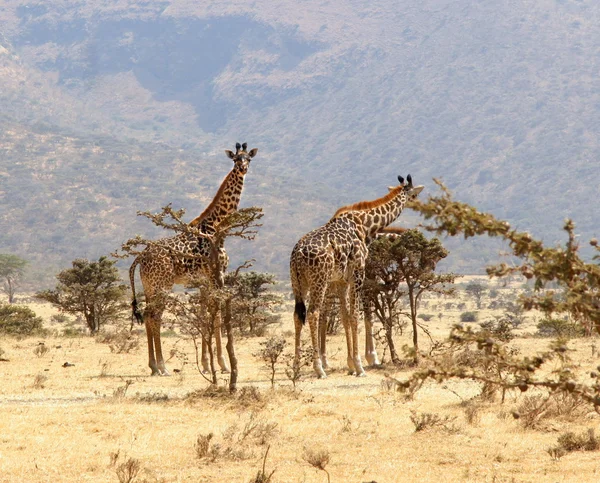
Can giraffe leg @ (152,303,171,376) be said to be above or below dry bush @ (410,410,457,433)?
above

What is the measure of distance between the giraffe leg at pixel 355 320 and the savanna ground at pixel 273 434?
454mm

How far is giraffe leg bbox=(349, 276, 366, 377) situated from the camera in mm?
18438

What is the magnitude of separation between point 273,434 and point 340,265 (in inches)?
262

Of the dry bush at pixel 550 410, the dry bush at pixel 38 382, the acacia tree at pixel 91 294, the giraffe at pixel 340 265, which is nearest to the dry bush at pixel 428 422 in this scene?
the dry bush at pixel 550 410

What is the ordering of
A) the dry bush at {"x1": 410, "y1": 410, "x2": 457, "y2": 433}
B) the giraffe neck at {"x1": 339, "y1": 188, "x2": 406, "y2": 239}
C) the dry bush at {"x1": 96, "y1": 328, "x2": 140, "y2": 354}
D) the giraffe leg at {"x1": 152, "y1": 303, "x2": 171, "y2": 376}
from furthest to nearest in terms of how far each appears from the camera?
the dry bush at {"x1": 96, "y1": 328, "x2": 140, "y2": 354} → the giraffe neck at {"x1": 339, "y1": 188, "x2": 406, "y2": 239} → the giraffe leg at {"x1": 152, "y1": 303, "x2": 171, "y2": 376} → the dry bush at {"x1": 410, "y1": 410, "x2": 457, "y2": 433}

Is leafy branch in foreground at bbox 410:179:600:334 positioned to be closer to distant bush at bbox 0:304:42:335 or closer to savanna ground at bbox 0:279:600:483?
savanna ground at bbox 0:279:600:483

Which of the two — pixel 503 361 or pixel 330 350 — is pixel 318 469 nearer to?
pixel 503 361

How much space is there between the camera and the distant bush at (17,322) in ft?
111

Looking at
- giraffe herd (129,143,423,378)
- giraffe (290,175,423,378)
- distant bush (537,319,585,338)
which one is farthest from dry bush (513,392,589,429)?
distant bush (537,319,585,338)

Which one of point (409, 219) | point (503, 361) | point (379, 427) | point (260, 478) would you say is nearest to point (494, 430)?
point (379, 427)

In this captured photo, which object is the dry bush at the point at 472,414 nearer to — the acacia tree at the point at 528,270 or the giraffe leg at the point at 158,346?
the acacia tree at the point at 528,270

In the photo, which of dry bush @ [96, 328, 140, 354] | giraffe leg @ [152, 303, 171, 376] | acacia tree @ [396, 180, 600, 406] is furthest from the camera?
dry bush @ [96, 328, 140, 354]

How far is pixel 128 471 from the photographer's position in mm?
9766

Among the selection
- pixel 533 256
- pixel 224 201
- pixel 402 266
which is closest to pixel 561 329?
pixel 402 266
